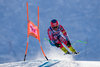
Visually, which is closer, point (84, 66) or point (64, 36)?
point (84, 66)

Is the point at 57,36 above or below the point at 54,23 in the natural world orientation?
below

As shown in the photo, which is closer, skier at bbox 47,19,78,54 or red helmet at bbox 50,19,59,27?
red helmet at bbox 50,19,59,27

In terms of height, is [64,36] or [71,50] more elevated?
[64,36]

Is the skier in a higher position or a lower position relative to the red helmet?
lower

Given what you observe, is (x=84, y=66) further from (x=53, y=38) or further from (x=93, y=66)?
(x=53, y=38)

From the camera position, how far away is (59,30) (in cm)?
933

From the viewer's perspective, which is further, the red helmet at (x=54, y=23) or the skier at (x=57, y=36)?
the skier at (x=57, y=36)

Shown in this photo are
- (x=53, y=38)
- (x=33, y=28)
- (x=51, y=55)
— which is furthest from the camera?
(x=51, y=55)

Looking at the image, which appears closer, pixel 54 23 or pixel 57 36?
pixel 54 23

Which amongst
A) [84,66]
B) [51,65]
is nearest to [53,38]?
[51,65]

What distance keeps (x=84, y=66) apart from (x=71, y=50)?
2.26 meters

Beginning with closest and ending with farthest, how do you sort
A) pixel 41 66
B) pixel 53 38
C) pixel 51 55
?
1. pixel 41 66
2. pixel 53 38
3. pixel 51 55

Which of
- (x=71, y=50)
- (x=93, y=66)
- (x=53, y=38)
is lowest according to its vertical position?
(x=93, y=66)

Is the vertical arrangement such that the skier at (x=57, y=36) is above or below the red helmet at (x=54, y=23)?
below
